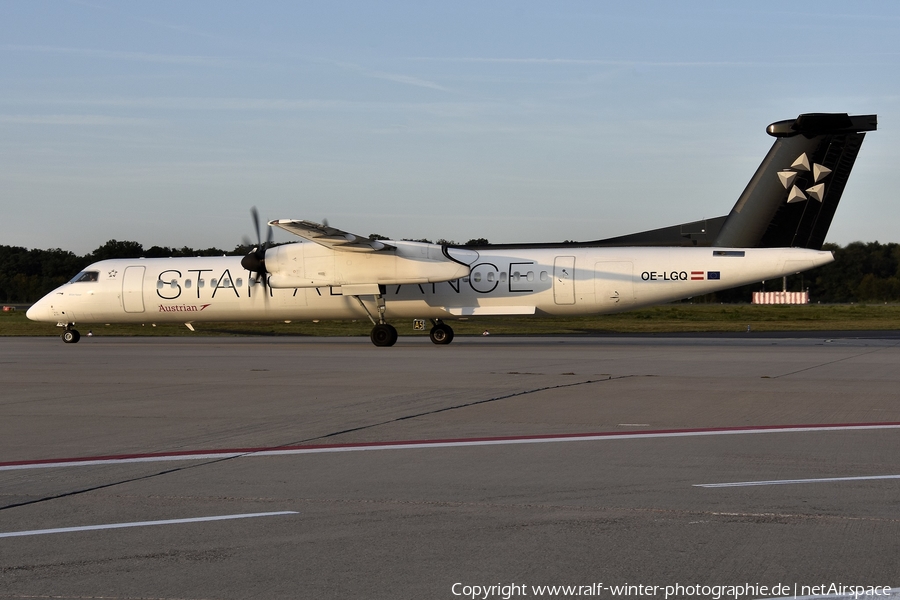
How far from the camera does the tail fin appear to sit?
25312mm

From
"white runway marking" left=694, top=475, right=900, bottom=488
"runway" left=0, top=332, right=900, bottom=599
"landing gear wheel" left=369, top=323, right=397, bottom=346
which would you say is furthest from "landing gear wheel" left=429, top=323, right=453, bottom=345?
"white runway marking" left=694, top=475, right=900, bottom=488

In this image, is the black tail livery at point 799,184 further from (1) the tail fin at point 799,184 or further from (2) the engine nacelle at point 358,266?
(2) the engine nacelle at point 358,266

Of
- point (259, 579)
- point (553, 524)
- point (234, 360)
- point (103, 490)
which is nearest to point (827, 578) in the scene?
point (553, 524)

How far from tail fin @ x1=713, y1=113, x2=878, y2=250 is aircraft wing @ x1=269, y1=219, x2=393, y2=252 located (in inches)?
434

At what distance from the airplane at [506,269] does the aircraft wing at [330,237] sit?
5 cm

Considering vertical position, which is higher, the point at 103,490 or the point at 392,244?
the point at 392,244

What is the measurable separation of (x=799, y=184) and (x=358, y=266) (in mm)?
13628

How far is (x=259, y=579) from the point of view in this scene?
15.9 feet

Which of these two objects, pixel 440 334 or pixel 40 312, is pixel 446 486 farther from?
pixel 40 312

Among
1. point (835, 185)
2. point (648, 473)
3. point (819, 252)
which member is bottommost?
point (648, 473)

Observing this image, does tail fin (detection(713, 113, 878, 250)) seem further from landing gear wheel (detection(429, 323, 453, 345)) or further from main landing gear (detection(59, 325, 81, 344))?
main landing gear (detection(59, 325, 81, 344))

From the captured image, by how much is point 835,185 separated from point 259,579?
978 inches

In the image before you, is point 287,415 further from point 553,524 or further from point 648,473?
point 553,524

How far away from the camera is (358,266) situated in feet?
91.8
